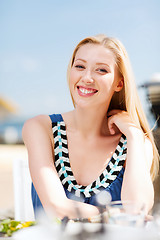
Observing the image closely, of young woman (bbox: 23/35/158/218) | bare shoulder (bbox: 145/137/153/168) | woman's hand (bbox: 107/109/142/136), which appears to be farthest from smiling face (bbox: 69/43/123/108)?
bare shoulder (bbox: 145/137/153/168)

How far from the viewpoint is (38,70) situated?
27.7 meters

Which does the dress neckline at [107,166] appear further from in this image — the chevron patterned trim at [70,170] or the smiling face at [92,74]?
the smiling face at [92,74]

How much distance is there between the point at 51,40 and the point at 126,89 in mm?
27315

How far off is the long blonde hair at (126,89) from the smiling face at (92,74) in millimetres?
32

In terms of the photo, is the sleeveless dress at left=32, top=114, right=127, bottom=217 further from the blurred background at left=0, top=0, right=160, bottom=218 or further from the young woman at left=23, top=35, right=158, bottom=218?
the blurred background at left=0, top=0, right=160, bottom=218

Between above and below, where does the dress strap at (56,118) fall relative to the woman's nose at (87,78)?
below

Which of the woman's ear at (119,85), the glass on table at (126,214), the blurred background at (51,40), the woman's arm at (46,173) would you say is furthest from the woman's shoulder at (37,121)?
the blurred background at (51,40)

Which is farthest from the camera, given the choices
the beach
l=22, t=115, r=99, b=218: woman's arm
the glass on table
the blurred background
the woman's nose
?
the blurred background

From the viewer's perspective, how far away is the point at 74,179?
1449 millimetres

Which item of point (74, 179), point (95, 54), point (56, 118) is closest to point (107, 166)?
point (74, 179)

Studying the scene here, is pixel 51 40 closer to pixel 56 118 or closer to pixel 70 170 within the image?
pixel 56 118

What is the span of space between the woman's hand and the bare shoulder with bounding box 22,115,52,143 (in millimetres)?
304

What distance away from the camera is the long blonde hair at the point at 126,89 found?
4.92 feet

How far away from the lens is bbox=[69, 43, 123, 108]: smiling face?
1417 millimetres
